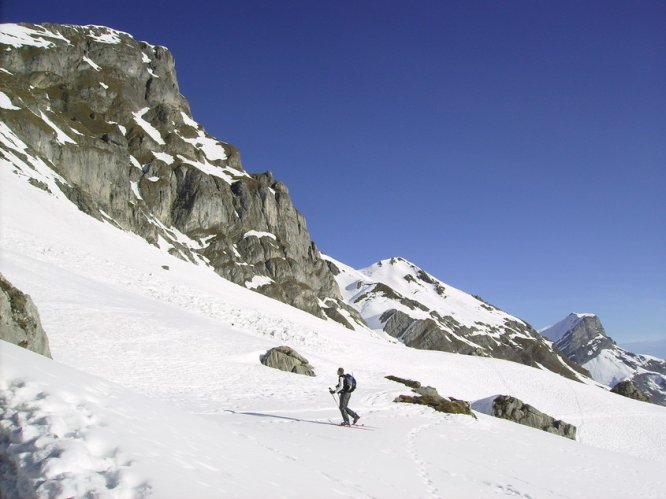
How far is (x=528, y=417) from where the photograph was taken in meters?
34.8

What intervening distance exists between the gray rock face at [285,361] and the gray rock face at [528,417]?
15.7 metres

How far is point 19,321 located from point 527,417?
110 feet

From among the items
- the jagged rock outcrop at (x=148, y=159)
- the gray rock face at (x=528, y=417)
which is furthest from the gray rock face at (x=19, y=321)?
the jagged rock outcrop at (x=148, y=159)

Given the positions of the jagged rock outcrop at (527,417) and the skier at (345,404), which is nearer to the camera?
the skier at (345,404)

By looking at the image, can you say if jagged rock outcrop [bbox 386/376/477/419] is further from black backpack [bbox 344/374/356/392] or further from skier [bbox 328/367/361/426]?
black backpack [bbox 344/374/356/392]

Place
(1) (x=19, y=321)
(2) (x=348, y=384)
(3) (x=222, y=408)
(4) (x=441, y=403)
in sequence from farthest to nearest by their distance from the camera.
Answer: (4) (x=441, y=403) → (3) (x=222, y=408) → (2) (x=348, y=384) → (1) (x=19, y=321)

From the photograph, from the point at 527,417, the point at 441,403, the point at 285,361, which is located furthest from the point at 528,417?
the point at 285,361

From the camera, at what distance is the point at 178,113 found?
568ft

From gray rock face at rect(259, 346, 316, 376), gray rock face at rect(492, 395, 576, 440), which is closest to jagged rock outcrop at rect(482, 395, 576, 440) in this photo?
gray rock face at rect(492, 395, 576, 440)

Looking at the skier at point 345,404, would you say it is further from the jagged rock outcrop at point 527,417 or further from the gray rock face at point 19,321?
the jagged rock outcrop at point 527,417

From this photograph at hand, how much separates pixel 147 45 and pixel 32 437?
212 meters

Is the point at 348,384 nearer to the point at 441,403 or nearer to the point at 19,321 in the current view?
the point at 441,403

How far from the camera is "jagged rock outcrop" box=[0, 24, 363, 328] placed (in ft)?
345

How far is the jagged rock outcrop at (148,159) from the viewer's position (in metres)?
105
